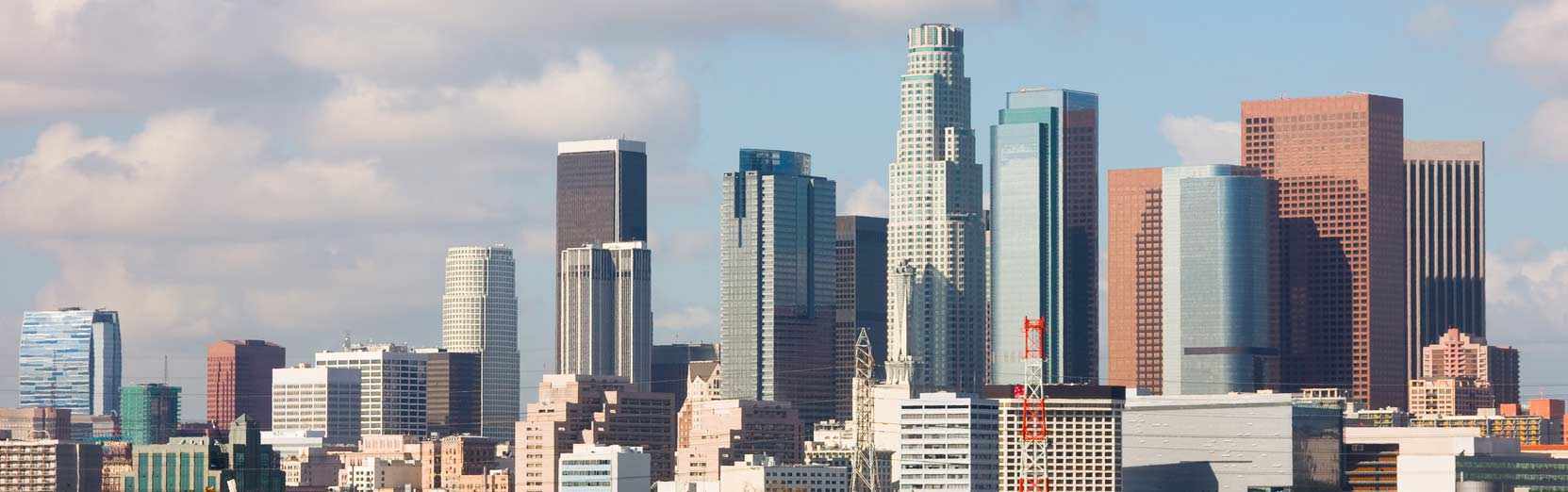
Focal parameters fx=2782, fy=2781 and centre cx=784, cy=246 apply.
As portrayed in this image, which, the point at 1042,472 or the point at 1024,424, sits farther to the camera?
the point at 1042,472

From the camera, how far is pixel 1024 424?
15975cm

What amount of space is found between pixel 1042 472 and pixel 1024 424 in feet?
46.3

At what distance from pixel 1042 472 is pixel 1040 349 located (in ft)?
25.5

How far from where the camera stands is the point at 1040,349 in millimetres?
171875

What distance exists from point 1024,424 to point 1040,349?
12.9 m

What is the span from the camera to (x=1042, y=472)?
568 feet

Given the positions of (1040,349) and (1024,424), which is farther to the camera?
(1040,349)
